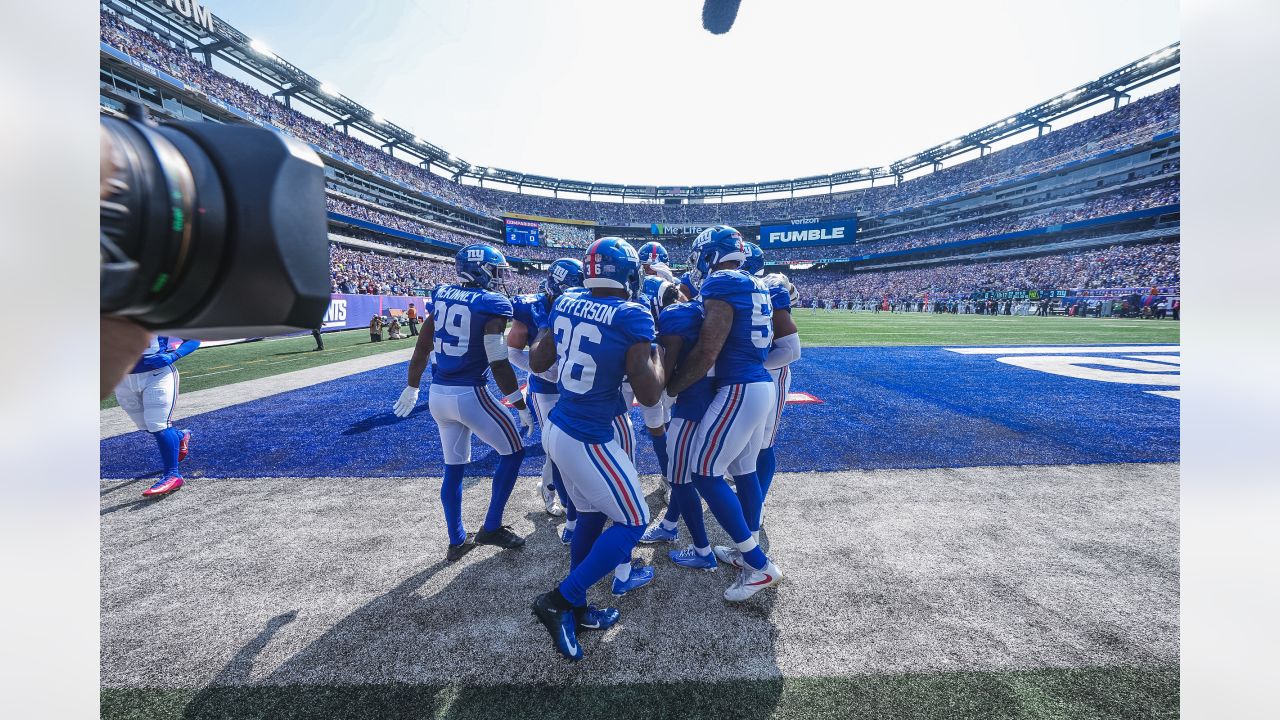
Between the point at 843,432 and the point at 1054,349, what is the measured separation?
461 inches

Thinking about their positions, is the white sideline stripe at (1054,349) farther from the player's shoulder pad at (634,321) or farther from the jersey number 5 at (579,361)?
the jersey number 5 at (579,361)

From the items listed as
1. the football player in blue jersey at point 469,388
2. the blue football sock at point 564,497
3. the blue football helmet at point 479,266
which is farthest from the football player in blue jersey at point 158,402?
the blue football sock at point 564,497

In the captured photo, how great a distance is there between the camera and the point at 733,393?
2.94 meters

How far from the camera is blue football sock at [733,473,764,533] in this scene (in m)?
3.13

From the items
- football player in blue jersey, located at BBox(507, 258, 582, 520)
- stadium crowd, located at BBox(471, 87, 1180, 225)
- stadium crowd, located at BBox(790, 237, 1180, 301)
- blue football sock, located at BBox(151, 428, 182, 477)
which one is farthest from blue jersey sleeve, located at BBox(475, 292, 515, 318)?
stadium crowd, located at BBox(471, 87, 1180, 225)

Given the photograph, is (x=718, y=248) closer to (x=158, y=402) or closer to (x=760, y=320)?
(x=760, y=320)

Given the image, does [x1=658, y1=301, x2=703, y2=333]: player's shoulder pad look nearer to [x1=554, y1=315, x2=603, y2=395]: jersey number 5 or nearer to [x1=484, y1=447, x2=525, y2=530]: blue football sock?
[x1=554, y1=315, x2=603, y2=395]: jersey number 5

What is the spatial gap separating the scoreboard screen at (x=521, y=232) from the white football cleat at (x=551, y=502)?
2225 inches

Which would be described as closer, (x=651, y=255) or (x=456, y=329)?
(x=456, y=329)

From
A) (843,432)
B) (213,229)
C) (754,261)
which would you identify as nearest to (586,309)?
(213,229)

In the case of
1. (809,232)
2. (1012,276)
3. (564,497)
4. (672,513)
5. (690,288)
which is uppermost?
(809,232)

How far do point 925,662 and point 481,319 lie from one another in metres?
3.36

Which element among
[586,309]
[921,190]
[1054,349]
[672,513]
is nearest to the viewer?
[586,309]

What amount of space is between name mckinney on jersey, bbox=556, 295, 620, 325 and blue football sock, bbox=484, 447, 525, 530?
1.38 meters
